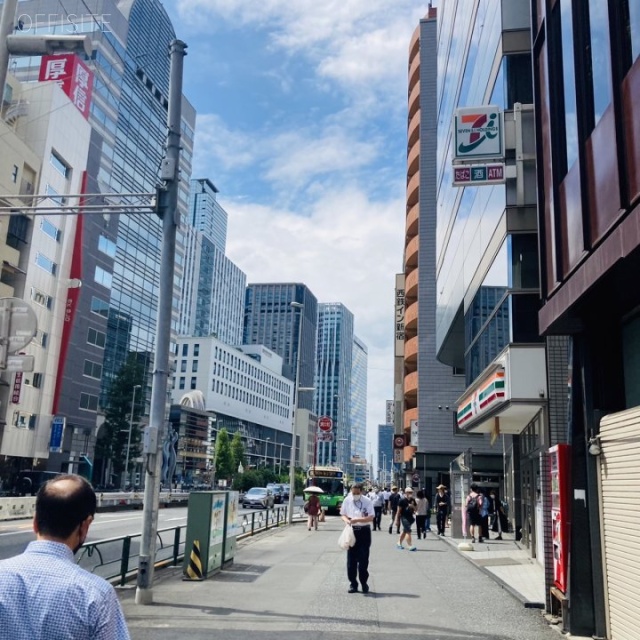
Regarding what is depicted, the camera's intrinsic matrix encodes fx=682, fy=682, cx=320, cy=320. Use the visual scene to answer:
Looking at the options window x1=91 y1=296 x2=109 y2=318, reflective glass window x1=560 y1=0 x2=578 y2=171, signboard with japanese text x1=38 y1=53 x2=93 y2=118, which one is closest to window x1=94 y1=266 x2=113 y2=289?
window x1=91 y1=296 x2=109 y2=318

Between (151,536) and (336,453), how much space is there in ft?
625

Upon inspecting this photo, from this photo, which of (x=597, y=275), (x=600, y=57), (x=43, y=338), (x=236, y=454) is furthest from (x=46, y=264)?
(x=236, y=454)

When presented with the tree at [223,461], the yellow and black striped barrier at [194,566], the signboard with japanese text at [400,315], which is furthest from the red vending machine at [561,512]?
the tree at [223,461]

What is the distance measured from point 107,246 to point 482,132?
60952 mm

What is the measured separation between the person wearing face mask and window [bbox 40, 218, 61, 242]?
55713mm

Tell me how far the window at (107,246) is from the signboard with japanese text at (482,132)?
194 feet

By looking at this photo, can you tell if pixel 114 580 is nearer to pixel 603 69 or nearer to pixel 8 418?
pixel 603 69

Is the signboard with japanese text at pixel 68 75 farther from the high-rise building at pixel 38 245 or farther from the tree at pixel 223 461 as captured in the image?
the tree at pixel 223 461

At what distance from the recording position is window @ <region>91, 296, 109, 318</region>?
6669 cm

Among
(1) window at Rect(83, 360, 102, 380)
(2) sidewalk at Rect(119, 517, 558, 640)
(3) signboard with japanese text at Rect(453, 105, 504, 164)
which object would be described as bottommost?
(2) sidewalk at Rect(119, 517, 558, 640)

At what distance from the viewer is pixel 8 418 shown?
5003cm

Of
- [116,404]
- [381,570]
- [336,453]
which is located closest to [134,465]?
[116,404]

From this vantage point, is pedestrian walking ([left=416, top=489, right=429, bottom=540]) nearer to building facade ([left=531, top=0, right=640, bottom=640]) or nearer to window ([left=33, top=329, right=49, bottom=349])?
building facade ([left=531, top=0, right=640, bottom=640])

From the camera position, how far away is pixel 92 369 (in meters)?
66.5
